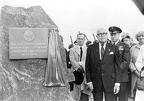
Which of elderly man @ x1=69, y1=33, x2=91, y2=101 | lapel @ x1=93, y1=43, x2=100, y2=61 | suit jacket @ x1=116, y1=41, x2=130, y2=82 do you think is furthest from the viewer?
elderly man @ x1=69, y1=33, x2=91, y2=101

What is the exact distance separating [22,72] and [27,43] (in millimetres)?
547

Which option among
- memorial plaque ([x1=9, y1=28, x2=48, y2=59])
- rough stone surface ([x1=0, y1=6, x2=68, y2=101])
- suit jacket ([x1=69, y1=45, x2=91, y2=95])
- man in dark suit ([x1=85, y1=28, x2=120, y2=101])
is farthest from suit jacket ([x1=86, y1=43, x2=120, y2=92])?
memorial plaque ([x1=9, y1=28, x2=48, y2=59])

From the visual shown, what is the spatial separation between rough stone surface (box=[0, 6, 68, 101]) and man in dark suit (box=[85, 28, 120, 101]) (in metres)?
0.61

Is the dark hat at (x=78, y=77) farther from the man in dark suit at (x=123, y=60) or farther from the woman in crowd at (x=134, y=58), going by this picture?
the woman in crowd at (x=134, y=58)

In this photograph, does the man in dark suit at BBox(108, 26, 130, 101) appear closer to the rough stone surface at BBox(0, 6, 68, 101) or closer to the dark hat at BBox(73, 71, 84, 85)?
the dark hat at BBox(73, 71, 84, 85)

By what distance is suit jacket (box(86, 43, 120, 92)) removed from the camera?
4.49 m

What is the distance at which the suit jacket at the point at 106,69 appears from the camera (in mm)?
4488

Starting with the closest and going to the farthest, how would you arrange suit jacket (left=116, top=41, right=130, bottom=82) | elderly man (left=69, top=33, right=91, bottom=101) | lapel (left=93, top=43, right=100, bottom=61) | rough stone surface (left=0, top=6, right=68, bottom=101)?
rough stone surface (left=0, top=6, right=68, bottom=101) < lapel (left=93, top=43, right=100, bottom=61) < suit jacket (left=116, top=41, right=130, bottom=82) < elderly man (left=69, top=33, right=91, bottom=101)

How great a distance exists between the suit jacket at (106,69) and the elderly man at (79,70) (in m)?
0.73

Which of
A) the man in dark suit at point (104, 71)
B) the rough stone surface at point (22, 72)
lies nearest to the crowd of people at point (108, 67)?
Answer: the man in dark suit at point (104, 71)

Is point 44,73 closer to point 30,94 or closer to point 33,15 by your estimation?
point 30,94

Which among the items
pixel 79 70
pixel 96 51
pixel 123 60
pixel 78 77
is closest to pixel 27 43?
pixel 96 51

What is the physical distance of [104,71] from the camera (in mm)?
4500

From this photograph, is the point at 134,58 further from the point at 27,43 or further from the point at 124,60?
the point at 27,43
